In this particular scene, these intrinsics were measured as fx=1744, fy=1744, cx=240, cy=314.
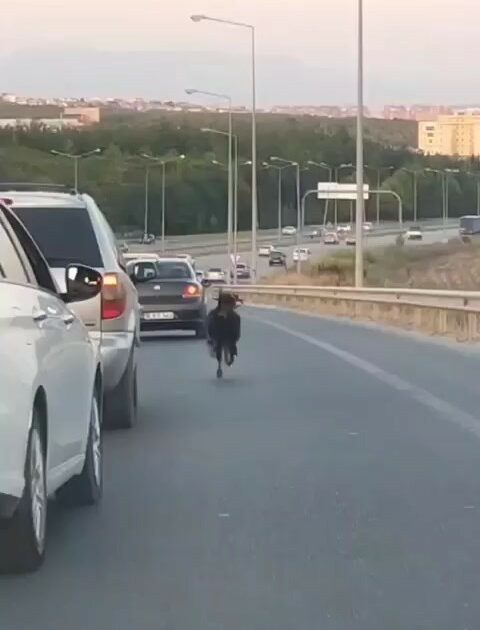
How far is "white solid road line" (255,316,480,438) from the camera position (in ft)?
49.0

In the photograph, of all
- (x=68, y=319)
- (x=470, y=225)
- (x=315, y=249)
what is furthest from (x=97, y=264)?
(x=470, y=225)

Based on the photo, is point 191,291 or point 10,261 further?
point 191,291

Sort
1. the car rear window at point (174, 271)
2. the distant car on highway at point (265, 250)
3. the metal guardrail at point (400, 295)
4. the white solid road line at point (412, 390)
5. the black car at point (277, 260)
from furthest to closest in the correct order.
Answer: the distant car on highway at point (265, 250), the black car at point (277, 260), the car rear window at point (174, 271), the metal guardrail at point (400, 295), the white solid road line at point (412, 390)

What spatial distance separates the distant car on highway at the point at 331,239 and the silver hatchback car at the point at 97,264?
109 meters

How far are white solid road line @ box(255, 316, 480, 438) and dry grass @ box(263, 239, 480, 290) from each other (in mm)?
34032

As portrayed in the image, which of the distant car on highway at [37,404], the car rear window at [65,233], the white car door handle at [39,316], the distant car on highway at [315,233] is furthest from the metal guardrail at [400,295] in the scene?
the distant car on highway at [315,233]

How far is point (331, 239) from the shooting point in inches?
4924

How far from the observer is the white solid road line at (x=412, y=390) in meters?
14.9

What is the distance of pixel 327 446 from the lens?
13.1 metres

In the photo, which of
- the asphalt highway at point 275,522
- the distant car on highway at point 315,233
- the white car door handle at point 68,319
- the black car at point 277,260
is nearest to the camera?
the asphalt highway at point 275,522

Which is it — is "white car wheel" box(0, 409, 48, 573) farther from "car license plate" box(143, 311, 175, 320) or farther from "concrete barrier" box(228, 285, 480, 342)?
"car license plate" box(143, 311, 175, 320)

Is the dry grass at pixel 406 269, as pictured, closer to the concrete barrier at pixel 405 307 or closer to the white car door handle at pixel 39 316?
the concrete barrier at pixel 405 307

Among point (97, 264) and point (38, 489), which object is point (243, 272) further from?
point (38, 489)

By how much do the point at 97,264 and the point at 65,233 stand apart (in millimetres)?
370
